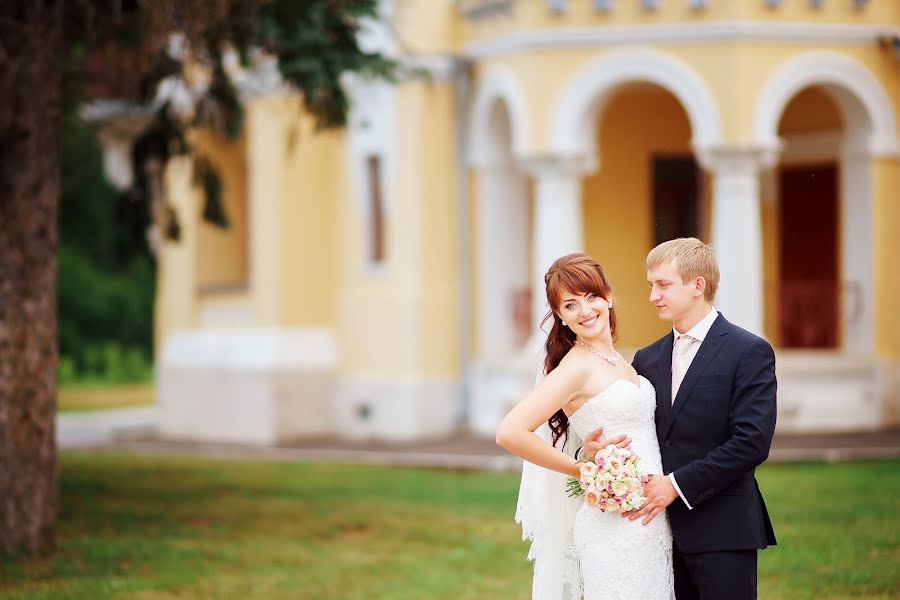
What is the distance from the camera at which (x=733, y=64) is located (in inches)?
648

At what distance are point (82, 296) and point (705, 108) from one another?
68.7 ft

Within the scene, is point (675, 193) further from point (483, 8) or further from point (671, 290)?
point (671, 290)

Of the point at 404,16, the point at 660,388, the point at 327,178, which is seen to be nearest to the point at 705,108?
A: the point at 404,16

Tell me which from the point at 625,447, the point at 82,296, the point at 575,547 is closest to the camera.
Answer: the point at 625,447

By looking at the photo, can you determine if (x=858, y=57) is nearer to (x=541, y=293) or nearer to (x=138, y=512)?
(x=541, y=293)

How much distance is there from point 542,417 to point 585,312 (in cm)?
41

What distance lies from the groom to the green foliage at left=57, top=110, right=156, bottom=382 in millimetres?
23882

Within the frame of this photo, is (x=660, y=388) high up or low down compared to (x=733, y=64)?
down

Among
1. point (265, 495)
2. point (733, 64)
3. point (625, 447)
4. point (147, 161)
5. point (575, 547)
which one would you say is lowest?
point (265, 495)

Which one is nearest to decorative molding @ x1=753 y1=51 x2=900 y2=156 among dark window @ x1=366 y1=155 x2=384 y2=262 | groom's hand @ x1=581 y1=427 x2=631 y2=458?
dark window @ x1=366 y1=155 x2=384 y2=262

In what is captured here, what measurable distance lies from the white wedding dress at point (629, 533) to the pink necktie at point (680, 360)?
11 cm

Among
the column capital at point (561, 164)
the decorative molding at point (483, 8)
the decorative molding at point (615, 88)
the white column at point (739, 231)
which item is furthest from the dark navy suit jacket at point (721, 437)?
the decorative molding at point (483, 8)

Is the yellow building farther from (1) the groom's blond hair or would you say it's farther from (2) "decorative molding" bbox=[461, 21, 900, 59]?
(1) the groom's blond hair

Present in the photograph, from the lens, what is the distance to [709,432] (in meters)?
4.82
